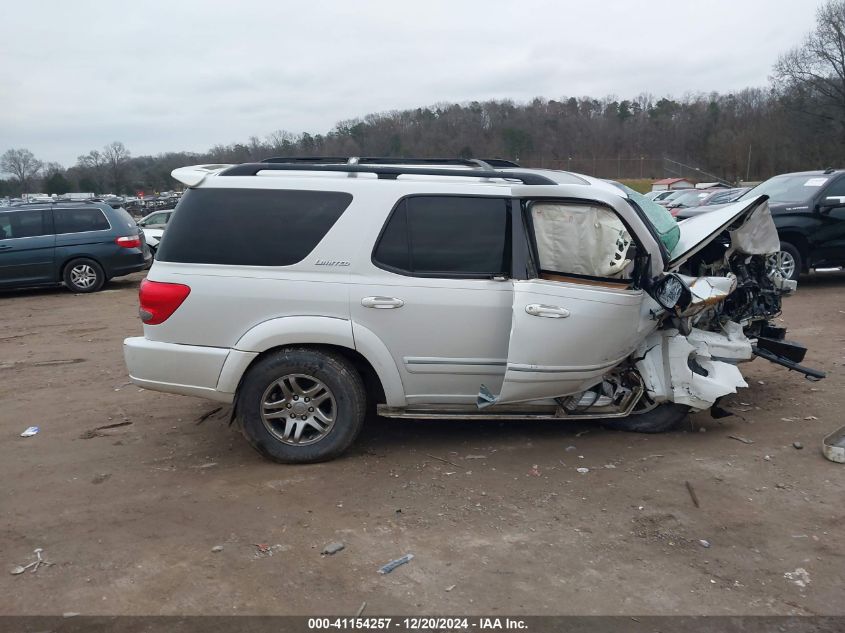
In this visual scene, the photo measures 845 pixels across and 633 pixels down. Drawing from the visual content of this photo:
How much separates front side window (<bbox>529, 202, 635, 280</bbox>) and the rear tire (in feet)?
3.66

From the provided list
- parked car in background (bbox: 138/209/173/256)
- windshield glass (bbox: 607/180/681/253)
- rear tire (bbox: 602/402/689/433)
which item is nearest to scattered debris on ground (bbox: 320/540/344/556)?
rear tire (bbox: 602/402/689/433)

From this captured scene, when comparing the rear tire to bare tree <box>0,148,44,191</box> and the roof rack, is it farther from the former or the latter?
bare tree <box>0,148,44,191</box>

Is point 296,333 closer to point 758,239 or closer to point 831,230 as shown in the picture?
point 758,239

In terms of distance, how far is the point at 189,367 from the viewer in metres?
4.55

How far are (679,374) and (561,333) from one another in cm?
104

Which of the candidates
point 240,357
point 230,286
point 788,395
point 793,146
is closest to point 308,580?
point 240,357

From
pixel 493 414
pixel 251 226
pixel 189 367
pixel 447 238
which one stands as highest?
pixel 251 226

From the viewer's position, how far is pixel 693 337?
5066 millimetres

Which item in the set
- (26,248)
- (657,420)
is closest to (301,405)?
(657,420)

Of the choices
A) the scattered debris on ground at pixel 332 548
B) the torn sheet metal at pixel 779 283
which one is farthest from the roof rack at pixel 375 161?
the scattered debris on ground at pixel 332 548

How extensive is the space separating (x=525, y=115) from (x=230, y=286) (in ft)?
241

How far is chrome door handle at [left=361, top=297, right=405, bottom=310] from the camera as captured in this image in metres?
4.48

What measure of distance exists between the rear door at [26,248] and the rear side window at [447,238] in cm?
1109

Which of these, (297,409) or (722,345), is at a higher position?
(722,345)
